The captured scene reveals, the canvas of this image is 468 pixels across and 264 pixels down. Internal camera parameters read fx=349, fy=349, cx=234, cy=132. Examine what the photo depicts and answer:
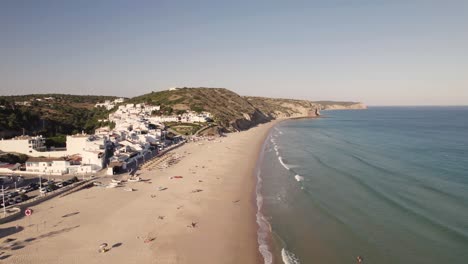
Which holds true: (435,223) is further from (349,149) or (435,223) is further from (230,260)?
(349,149)

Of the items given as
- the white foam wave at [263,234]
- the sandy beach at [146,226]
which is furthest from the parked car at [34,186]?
the white foam wave at [263,234]

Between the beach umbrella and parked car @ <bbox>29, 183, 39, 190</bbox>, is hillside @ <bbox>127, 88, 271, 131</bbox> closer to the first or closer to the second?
parked car @ <bbox>29, 183, 39, 190</bbox>

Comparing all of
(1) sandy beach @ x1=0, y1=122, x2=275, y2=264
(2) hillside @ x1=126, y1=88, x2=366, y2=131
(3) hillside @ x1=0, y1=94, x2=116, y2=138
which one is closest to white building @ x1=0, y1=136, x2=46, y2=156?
(3) hillside @ x1=0, y1=94, x2=116, y2=138

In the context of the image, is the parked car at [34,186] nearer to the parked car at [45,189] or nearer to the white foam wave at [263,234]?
the parked car at [45,189]

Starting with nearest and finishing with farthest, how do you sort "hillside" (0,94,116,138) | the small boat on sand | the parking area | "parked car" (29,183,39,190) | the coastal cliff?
the parking area, "parked car" (29,183,39,190), the small boat on sand, "hillside" (0,94,116,138), the coastal cliff

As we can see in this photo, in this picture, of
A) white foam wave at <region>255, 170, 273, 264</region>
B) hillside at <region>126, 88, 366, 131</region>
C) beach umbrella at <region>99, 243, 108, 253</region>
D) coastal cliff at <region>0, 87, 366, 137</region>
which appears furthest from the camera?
hillside at <region>126, 88, 366, 131</region>

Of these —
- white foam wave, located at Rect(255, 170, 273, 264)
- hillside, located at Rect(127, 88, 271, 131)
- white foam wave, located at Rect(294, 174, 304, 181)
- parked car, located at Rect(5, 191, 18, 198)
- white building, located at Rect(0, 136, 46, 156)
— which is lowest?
white foam wave, located at Rect(255, 170, 273, 264)

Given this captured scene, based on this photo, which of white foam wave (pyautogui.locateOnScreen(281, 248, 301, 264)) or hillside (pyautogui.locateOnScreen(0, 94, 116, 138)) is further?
hillside (pyautogui.locateOnScreen(0, 94, 116, 138))

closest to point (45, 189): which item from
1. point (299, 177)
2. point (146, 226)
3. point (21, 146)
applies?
point (146, 226)
